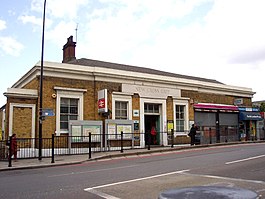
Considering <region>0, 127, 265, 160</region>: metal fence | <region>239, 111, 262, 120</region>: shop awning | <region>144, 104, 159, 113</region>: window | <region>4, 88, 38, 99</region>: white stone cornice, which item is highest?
<region>4, 88, 38, 99</region>: white stone cornice

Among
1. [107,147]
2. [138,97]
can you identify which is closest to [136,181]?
[107,147]

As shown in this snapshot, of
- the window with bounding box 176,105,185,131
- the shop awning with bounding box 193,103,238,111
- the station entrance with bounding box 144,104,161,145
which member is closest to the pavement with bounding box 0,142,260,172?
the station entrance with bounding box 144,104,161,145

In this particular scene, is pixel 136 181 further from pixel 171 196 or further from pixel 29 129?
pixel 29 129

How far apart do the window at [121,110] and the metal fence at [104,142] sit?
1.54 meters

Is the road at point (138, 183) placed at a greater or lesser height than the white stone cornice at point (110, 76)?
lesser

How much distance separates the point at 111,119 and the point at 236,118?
15005 millimetres

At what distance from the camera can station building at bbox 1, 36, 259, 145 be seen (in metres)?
19.2

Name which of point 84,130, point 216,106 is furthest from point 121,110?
point 216,106

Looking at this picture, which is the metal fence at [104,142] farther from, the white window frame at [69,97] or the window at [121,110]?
the window at [121,110]

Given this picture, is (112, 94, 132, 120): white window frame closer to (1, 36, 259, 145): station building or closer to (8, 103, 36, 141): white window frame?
(1, 36, 259, 145): station building

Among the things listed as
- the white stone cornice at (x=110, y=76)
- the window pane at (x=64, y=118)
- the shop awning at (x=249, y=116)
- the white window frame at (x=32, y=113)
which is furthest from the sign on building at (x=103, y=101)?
the shop awning at (x=249, y=116)

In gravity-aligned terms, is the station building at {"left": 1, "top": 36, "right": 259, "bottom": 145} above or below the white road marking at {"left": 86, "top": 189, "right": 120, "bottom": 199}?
above

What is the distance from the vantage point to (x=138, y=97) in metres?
23.3

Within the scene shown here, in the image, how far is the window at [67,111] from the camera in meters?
20.1
